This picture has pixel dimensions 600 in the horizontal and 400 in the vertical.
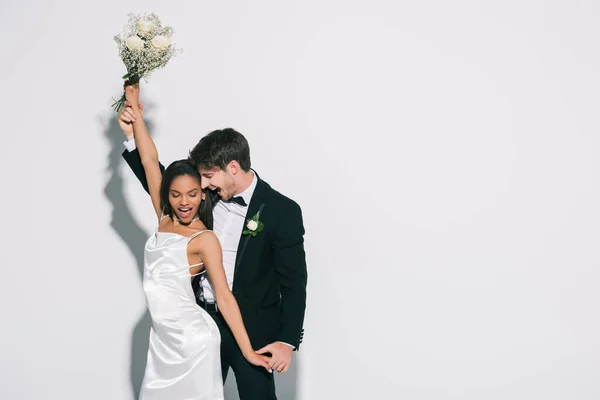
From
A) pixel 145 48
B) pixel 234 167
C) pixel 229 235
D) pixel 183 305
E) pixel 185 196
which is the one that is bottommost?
pixel 183 305

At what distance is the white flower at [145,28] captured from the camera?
3.62 metres

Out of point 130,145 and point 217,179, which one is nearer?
point 217,179

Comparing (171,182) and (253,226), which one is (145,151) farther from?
(253,226)

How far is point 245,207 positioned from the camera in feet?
12.3

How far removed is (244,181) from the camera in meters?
3.71

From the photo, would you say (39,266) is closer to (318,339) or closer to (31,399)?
(31,399)

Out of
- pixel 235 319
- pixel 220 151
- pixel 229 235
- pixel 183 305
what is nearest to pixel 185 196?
pixel 220 151

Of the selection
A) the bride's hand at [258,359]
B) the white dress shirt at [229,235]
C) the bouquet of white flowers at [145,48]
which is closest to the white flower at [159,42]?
the bouquet of white flowers at [145,48]

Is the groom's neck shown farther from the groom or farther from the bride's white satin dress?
the bride's white satin dress

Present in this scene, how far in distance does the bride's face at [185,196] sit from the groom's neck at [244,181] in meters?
0.19

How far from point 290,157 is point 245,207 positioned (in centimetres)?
106

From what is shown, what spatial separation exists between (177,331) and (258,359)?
1.24 feet

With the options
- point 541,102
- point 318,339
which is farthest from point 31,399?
point 541,102

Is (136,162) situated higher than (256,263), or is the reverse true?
(136,162)
